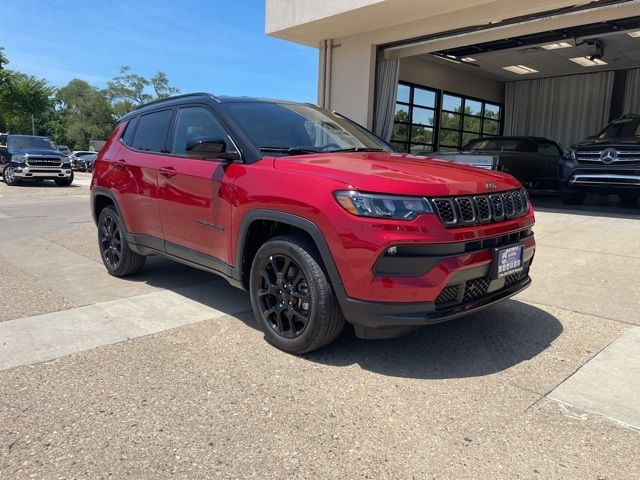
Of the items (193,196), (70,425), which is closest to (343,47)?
(193,196)

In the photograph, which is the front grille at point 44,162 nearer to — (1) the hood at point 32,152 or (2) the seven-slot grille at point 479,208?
(1) the hood at point 32,152

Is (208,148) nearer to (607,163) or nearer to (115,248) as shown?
(115,248)

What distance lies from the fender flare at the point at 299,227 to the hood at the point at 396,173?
1.00 ft

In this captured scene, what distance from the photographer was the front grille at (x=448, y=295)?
3051mm

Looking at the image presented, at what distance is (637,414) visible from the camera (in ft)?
9.05

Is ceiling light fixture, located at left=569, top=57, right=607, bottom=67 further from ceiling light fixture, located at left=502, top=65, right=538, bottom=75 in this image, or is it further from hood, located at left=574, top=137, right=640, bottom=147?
hood, located at left=574, top=137, right=640, bottom=147

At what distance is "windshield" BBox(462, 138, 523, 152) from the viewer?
42.5 feet

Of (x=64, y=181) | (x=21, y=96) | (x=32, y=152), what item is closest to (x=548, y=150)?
(x=64, y=181)

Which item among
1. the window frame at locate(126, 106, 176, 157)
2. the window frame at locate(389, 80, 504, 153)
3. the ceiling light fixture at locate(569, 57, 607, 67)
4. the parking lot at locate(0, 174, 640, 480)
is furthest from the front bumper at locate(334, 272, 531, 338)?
the ceiling light fixture at locate(569, 57, 607, 67)

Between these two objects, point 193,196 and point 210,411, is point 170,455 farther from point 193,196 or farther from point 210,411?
point 193,196

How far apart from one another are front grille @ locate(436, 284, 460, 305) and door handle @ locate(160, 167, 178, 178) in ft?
8.12

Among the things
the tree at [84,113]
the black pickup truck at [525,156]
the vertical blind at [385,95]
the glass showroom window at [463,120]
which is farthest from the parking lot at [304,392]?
the tree at [84,113]

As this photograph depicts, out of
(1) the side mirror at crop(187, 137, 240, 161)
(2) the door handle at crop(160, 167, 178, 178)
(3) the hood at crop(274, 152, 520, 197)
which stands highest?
(1) the side mirror at crop(187, 137, 240, 161)

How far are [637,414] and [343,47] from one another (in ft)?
42.6
